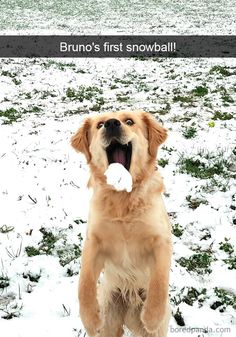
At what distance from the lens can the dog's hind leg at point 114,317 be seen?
4.20 meters

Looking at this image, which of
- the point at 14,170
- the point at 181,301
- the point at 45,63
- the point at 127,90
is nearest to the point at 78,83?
the point at 127,90

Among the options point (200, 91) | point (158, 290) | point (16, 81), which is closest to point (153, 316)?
point (158, 290)

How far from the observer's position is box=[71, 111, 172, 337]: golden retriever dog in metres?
3.78

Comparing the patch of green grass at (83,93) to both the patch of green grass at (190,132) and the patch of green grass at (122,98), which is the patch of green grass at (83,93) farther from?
the patch of green grass at (190,132)

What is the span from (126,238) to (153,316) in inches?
26.3

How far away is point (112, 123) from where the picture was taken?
3926mm

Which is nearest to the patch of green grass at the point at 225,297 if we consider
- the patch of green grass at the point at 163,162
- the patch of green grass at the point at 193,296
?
the patch of green grass at the point at 193,296

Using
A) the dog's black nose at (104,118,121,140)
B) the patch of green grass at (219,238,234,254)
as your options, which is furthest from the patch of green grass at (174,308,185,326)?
the dog's black nose at (104,118,121,140)

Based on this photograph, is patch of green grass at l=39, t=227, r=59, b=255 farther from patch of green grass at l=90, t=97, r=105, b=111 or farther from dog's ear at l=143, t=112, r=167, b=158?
patch of green grass at l=90, t=97, r=105, b=111

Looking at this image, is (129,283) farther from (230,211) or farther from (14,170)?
(14,170)

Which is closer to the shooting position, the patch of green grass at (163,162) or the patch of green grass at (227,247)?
the patch of green grass at (227,247)
